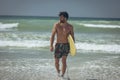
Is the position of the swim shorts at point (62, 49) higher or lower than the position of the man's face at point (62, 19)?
lower

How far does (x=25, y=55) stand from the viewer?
10.2 metres

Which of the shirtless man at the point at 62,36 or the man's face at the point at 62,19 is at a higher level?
the man's face at the point at 62,19

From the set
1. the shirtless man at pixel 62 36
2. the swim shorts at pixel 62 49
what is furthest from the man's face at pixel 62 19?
the swim shorts at pixel 62 49

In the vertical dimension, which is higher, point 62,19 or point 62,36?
point 62,19

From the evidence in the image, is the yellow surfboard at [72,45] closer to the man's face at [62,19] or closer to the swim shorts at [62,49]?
the swim shorts at [62,49]

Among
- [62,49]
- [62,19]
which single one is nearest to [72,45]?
[62,49]

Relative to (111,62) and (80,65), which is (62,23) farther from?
(111,62)

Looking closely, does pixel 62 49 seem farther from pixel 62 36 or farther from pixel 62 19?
pixel 62 19

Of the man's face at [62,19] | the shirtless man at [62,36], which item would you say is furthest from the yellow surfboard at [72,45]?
the man's face at [62,19]

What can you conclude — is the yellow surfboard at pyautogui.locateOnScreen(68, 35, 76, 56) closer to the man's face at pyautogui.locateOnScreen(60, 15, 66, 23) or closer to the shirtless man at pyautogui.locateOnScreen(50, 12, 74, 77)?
the shirtless man at pyautogui.locateOnScreen(50, 12, 74, 77)

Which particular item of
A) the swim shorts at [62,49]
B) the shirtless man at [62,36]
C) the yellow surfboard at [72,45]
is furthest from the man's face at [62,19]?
the swim shorts at [62,49]

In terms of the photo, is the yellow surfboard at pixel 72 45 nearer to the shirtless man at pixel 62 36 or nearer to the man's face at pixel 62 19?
the shirtless man at pixel 62 36

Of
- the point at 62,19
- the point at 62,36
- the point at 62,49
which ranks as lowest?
the point at 62,49

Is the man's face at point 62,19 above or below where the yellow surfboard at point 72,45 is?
above
